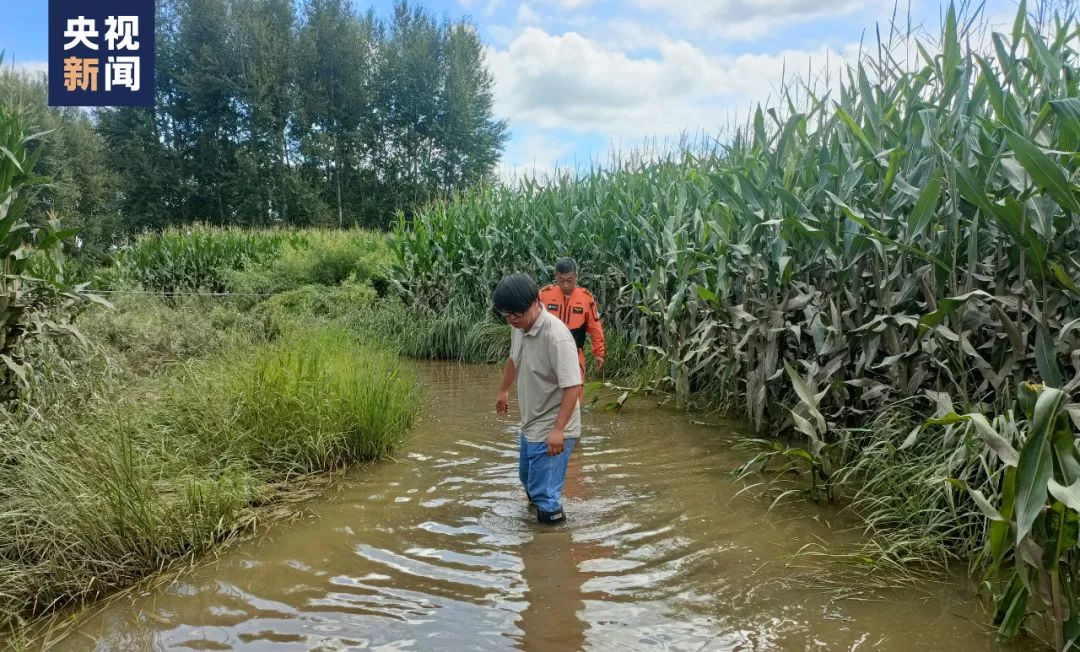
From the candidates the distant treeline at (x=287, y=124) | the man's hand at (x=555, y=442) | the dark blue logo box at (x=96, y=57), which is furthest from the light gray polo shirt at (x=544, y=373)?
the distant treeline at (x=287, y=124)

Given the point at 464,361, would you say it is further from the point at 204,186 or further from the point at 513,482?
the point at 204,186

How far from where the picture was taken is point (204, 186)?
1535 inches

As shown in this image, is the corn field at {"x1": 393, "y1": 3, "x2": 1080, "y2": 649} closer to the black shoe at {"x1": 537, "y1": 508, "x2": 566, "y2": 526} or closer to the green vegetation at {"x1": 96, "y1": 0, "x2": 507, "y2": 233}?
the black shoe at {"x1": 537, "y1": 508, "x2": 566, "y2": 526}

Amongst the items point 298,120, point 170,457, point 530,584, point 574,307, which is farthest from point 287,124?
point 530,584

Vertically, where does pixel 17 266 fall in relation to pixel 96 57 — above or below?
below

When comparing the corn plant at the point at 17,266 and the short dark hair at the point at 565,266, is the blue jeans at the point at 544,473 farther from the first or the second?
the corn plant at the point at 17,266

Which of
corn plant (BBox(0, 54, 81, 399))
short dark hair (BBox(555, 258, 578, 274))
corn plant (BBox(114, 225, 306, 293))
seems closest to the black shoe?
short dark hair (BBox(555, 258, 578, 274))

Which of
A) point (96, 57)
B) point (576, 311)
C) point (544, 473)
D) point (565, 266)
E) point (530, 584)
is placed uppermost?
point (96, 57)

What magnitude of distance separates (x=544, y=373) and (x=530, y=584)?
1.21 metres

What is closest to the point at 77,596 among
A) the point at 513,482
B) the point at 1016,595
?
the point at 513,482

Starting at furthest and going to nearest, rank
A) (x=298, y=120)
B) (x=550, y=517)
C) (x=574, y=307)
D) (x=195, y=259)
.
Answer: (x=298, y=120) → (x=195, y=259) → (x=574, y=307) → (x=550, y=517)

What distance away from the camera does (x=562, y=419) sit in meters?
4.13

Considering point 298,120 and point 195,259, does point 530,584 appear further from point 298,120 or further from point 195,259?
point 298,120

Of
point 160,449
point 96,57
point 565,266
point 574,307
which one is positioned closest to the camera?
point 160,449
